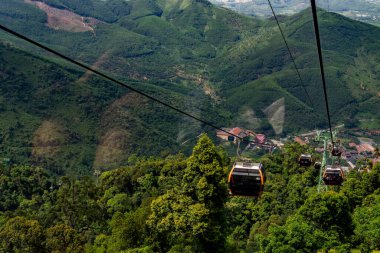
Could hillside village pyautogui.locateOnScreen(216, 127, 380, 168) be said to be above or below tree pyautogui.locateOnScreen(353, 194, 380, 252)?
below

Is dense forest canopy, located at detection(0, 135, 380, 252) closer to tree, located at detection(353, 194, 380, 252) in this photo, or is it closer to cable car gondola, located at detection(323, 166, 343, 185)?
tree, located at detection(353, 194, 380, 252)

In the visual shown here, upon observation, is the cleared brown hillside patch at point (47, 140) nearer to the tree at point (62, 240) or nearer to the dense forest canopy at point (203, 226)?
the dense forest canopy at point (203, 226)

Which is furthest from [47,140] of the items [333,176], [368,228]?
[368,228]

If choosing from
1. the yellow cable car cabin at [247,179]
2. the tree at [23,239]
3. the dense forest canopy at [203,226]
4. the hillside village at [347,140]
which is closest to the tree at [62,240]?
the dense forest canopy at [203,226]

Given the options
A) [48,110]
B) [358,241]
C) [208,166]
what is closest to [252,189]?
[208,166]

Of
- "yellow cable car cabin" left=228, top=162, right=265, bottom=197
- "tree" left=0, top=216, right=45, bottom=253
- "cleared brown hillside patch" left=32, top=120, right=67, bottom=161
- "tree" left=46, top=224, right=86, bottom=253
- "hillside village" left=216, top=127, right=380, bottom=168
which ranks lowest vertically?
"cleared brown hillside patch" left=32, top=120, right=67, bottom=161

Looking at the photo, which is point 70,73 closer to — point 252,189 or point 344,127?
point 344,127

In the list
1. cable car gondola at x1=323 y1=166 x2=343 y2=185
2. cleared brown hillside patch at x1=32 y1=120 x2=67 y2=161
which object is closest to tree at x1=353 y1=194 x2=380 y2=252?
cable car gondola at x1=323 y1=166 x2=343 y2=185

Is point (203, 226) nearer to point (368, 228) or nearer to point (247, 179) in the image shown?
point (247, 179)
